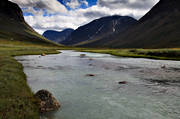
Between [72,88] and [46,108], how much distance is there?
7.87 m

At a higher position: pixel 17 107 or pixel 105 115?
pixel 17 107

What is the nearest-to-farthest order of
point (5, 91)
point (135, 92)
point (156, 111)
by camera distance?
point (156, 111) → point (5, 91) → point (135, 92)

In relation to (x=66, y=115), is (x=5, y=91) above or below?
above

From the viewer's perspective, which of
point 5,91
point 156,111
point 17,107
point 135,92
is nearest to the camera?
point 17,107

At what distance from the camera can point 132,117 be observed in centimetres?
1345

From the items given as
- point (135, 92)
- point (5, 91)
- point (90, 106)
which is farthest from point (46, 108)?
point (135, 92)

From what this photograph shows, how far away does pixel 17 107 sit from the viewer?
508 inches

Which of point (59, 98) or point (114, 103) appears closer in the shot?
point (114, 103)

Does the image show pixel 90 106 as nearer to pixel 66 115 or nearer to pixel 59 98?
pixel 66 115

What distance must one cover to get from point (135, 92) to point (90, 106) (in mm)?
8402

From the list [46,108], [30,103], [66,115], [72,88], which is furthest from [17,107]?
[72,88]

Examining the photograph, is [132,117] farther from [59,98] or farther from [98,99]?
[59,98]

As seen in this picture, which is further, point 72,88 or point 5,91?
point 72,88

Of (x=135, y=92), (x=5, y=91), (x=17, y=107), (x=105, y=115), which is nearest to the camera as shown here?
(x=17, y=107)
